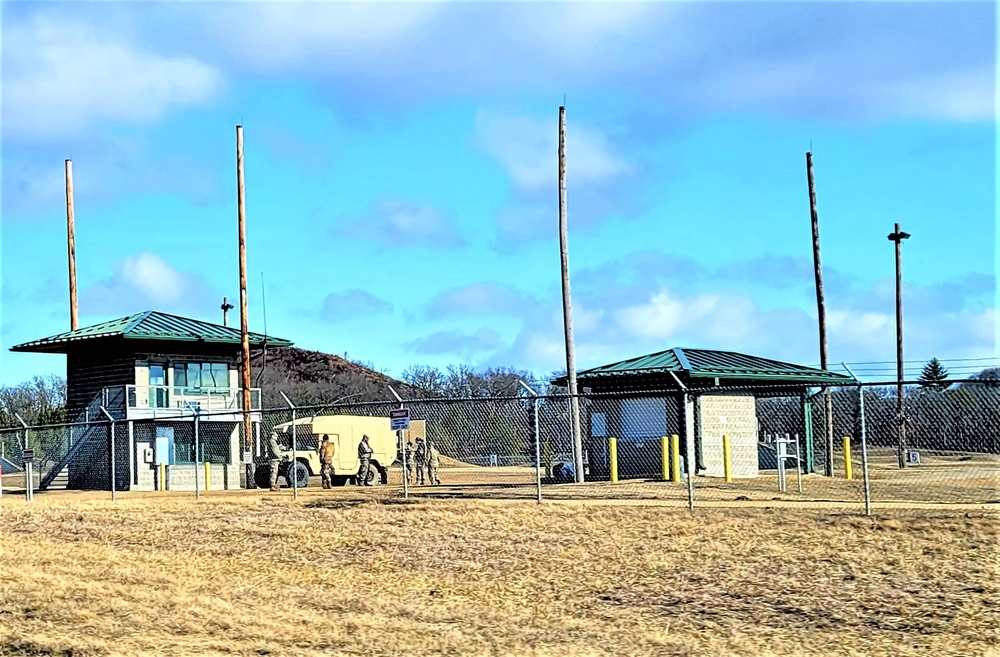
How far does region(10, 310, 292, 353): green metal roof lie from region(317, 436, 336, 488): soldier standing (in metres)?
8.69

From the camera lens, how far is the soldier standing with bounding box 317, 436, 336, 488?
1161 inches

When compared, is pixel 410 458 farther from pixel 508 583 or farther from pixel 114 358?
pixel 508 583

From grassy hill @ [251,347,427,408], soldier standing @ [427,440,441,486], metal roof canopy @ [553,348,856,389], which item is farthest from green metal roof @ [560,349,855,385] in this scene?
grassy hill @ [251,347,427,408]

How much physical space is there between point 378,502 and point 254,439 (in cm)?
2120

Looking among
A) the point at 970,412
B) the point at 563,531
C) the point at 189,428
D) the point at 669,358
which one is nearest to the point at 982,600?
the point at 563,531

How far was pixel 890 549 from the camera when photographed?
14.6 metres

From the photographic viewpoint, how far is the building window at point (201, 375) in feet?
131

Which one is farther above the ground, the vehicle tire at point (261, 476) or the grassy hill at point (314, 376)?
the grassy hill at point (314, 376)

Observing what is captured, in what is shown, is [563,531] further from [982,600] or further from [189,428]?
[189,428]

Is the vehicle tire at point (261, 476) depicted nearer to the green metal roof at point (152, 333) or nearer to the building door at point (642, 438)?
the green metal roof at point (152, 333)

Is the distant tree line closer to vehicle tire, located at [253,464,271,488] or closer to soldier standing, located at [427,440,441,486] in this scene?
soldier standing, located at [427,440,441,486]

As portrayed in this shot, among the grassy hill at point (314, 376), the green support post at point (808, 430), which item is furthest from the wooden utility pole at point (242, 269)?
the grassy hill at point (314, 376)

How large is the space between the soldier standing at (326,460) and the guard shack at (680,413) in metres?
6.37

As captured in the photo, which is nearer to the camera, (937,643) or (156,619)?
(937,643)
